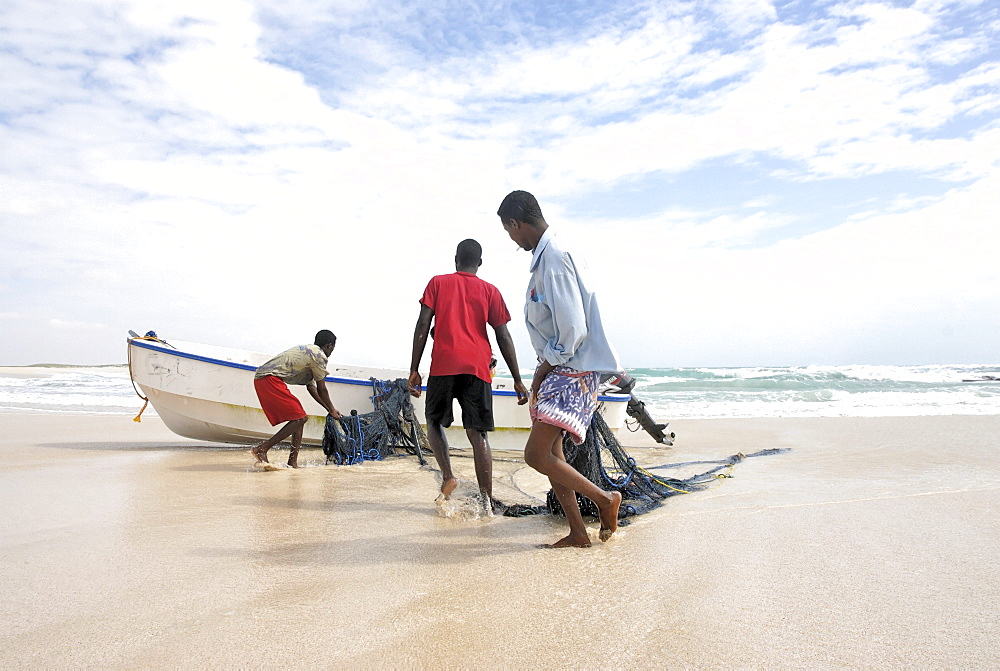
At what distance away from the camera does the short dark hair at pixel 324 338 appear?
6.48 metres

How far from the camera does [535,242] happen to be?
331 cm

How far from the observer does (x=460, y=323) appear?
4363 millimetres

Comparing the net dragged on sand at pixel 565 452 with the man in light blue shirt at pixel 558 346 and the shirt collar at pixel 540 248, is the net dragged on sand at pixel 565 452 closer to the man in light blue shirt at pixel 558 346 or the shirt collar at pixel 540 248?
the man in light blue shirt at pixel 558 346

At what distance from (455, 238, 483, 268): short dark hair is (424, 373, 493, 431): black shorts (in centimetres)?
81

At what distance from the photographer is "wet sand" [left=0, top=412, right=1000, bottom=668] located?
81.9 inches

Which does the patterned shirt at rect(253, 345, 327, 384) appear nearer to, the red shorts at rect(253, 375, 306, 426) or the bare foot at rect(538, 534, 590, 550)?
the red shorts at rect(253, 375, 306, 426)

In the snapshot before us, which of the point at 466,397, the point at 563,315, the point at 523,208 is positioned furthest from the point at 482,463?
the point at 523,208

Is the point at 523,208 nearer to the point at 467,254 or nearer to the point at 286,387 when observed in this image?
the point at 467,254

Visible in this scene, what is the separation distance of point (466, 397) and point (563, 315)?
59.7 inches

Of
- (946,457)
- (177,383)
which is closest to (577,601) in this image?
(946,457)

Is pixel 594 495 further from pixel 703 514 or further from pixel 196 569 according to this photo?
pixel 196 569

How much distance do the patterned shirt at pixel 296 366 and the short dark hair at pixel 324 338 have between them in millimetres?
132

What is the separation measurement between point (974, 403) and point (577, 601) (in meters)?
16.5

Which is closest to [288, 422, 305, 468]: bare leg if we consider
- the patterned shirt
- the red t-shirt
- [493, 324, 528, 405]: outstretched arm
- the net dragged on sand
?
the net dragged on sand
